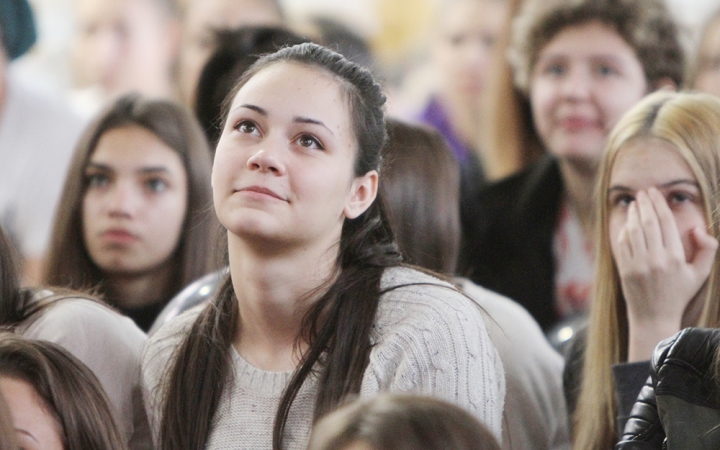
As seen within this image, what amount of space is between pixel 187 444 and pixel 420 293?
477 mm

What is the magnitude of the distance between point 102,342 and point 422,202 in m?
0.77

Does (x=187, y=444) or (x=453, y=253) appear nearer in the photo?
(x=187, y=444)

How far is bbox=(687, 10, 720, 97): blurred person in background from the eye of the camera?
9.87 ft

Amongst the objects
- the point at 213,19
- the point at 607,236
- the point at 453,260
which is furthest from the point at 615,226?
the point at 213,19

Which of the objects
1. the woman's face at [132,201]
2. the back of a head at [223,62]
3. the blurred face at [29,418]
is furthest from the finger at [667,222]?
the back of a head at [223,62]

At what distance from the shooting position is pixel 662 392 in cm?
161

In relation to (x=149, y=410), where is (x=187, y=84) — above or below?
above

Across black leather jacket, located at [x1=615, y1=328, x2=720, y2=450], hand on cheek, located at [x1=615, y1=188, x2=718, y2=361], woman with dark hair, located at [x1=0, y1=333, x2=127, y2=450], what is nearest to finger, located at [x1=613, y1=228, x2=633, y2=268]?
hand on cheek, located at [x1=615, y1=188, x2=718, y2=361]

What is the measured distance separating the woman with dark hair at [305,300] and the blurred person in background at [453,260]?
0.33 meters

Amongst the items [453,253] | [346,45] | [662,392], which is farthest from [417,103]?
[662,392]

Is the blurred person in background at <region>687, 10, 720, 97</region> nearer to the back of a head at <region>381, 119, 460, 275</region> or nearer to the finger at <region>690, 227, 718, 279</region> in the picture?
the back of a head at <region>381, 119, 460, 275</region>

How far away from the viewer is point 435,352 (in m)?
1.76

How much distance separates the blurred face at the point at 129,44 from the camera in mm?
5043

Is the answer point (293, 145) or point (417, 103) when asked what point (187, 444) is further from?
point (417, 103)
